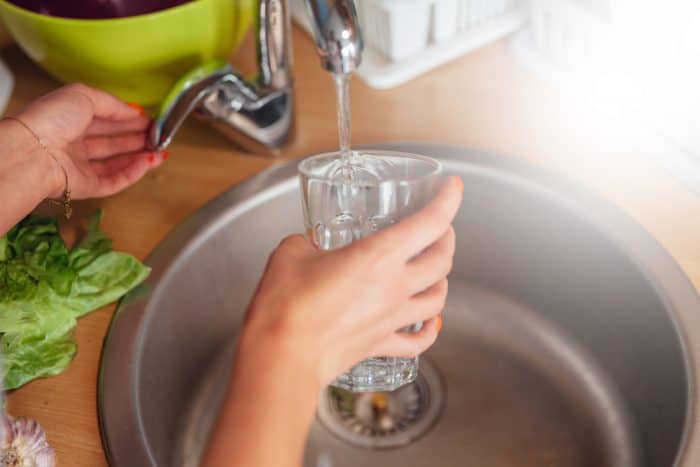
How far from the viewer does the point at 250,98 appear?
799mm

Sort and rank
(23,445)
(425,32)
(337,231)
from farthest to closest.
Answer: (425,32) < (337,231) < (23,445)

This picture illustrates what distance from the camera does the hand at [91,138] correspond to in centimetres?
71

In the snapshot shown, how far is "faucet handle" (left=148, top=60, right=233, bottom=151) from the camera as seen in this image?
0.77 metres

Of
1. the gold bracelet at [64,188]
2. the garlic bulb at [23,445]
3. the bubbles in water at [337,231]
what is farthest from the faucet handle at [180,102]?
the garlic bulb at [23,445]

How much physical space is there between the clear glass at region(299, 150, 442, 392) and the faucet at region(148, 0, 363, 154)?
0.58ft

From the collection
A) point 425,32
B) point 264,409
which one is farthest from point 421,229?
point 425,32

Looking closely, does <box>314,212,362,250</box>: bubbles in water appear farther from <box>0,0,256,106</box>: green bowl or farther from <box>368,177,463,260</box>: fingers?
<box>0,0,256,106</box>: green bowl

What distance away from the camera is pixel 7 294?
2.10 feet

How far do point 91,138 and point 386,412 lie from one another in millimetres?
431

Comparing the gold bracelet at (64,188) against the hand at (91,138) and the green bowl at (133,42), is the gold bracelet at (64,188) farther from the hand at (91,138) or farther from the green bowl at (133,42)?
the green bowl at (133,42)

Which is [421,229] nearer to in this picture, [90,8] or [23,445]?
[23,445]

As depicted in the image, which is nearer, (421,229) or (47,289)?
(421,229)

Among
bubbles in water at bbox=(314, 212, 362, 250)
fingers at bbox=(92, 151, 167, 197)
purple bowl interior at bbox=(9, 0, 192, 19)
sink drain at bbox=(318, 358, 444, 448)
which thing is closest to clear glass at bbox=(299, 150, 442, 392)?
Result: bubbles in water at bbox=(314, 212, 362, 250)

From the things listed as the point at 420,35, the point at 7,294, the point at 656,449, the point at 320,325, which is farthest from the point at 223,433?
the point at 420,35
